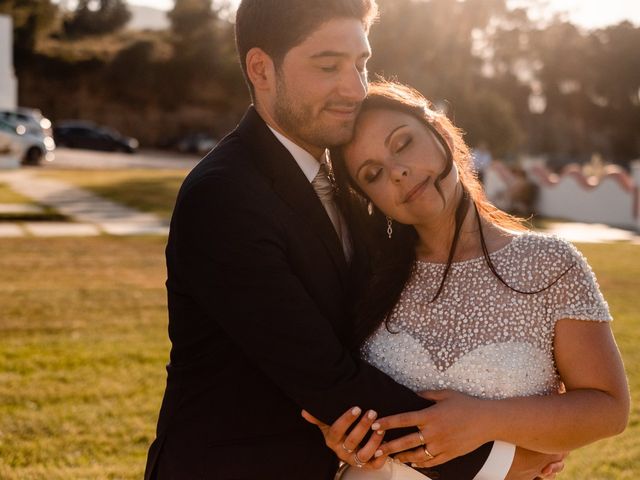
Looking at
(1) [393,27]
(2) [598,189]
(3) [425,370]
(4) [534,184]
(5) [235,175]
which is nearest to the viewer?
(5) [235,175]

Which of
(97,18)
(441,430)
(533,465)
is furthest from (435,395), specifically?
(97,18)

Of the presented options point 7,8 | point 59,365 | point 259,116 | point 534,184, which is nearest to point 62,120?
point 7,8

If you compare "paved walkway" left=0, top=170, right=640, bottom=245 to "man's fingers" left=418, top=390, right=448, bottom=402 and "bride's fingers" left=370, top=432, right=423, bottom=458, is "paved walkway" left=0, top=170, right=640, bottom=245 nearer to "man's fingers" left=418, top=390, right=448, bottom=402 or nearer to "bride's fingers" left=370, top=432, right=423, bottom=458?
"man's fingers" left=418, top=390, right=448, bottom=402

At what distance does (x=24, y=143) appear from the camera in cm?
3431

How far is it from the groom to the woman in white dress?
83 millimetres

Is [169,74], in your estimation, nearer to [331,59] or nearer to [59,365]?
[59,365]

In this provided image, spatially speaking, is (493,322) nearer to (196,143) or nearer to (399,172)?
(399,172)

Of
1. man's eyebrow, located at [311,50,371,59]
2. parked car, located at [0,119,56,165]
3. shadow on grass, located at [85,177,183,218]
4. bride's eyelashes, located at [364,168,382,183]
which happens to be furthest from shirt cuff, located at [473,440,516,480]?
parked car, located at [0,119,56,165]

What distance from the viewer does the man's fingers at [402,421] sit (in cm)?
221

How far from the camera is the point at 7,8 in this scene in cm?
5003

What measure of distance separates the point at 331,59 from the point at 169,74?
5530 cm

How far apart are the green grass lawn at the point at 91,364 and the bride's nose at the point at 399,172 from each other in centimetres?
333

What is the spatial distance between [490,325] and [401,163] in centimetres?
50

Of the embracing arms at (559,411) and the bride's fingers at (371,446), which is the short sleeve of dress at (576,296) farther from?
the bride's fingers at (371,446)
